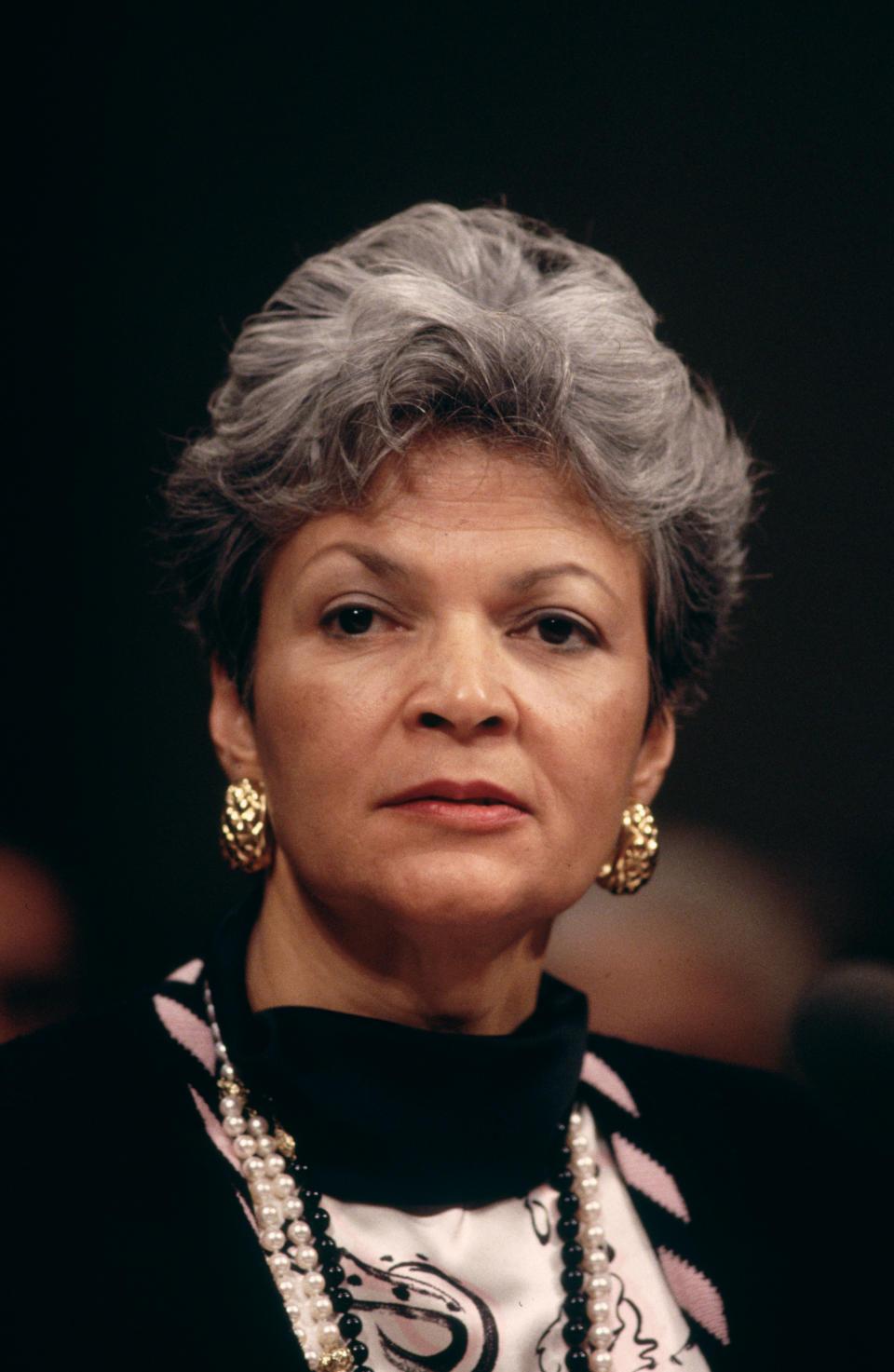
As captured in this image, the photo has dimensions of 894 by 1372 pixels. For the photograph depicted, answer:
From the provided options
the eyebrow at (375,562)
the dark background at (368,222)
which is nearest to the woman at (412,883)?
the eyebrow at (375,562)

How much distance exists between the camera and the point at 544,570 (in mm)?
1286

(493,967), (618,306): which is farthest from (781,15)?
(493,967)

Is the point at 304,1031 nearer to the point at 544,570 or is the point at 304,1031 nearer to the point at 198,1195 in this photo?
the point at 198,1195

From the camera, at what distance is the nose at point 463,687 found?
1.20 meters

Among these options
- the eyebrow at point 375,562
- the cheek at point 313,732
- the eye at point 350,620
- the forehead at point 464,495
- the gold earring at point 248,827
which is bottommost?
the gold earring at point 248,827

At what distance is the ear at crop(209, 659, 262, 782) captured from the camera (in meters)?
1.42

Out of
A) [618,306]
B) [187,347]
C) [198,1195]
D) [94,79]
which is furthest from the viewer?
[187,347]

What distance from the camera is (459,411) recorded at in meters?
1.29

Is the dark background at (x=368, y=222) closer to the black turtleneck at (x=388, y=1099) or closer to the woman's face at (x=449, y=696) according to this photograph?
the woman's face at (x=449, y=696)

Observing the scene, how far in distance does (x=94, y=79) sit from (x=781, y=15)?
0.92 meters

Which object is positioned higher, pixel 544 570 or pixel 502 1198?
pixel 544 570

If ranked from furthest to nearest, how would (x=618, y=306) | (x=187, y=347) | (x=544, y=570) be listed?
(x=187, y=347)
(x=618, y=306)
(x=544, y=570)

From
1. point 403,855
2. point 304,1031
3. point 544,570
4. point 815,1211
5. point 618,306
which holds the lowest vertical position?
point 815,1211

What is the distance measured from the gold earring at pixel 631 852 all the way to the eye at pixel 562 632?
250 millimetres
